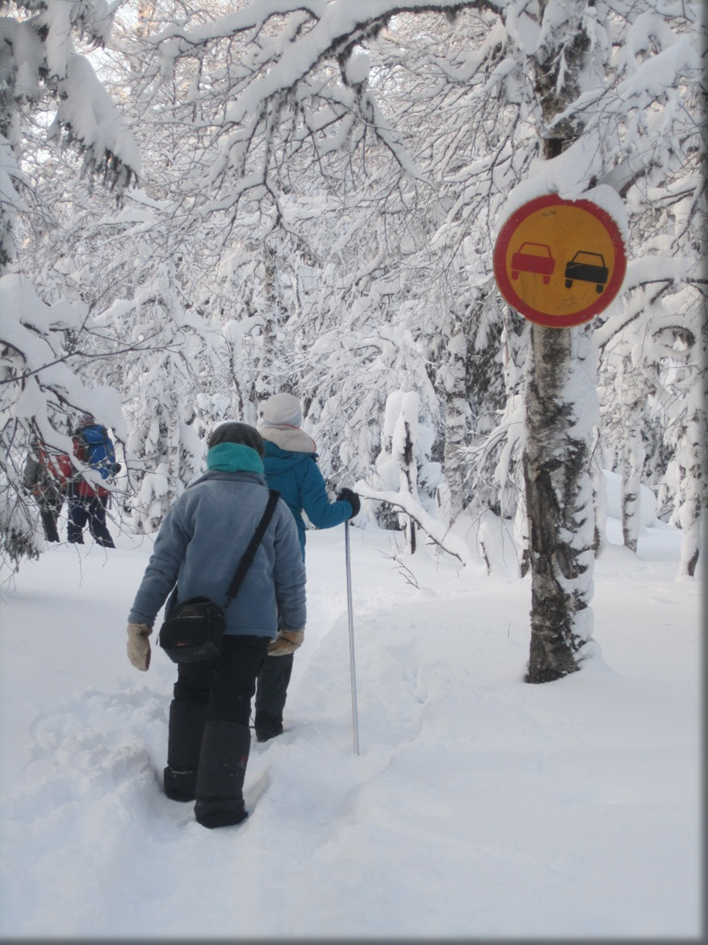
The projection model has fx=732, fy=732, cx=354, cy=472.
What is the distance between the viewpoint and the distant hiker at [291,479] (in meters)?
4.61

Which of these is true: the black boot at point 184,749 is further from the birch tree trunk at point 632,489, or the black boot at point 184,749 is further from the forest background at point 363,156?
the birch tree trunk at point 632,489

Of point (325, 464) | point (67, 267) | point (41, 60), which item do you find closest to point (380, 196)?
point (41, 60)

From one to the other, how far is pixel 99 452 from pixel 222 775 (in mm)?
3071

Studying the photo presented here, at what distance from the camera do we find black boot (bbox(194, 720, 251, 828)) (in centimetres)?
329

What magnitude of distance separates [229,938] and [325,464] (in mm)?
16611

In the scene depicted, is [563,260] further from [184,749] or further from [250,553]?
[184,749]

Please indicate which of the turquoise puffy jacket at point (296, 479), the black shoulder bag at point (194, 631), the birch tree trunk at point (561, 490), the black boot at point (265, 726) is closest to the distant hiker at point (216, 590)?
the black shoulder bag at point (194, 631)

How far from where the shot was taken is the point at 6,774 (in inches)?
132

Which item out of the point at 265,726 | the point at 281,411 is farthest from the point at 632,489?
the point at 265,726

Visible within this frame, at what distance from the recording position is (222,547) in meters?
3.71

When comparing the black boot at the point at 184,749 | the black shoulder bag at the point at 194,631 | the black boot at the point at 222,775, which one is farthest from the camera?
the black boot at the point at 184,749

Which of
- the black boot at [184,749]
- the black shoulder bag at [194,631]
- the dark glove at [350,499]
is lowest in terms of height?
the black boot at [184,749]

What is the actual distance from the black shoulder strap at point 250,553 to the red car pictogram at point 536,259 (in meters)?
1.84

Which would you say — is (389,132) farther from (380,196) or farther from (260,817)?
(260,817)
